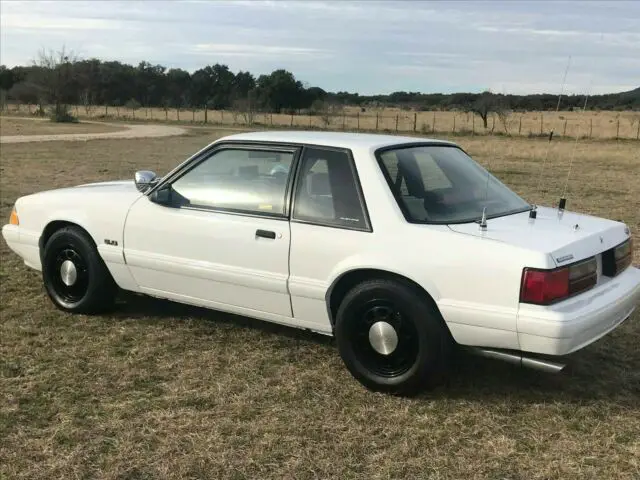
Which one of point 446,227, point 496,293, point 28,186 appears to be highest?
point 446,227

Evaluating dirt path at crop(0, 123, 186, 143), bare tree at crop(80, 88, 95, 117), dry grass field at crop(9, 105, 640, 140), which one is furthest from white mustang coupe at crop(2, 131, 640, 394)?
bare tree at crop(80, 88, 95, 117)

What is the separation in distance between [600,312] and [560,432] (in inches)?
25.8

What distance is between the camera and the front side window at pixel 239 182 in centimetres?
427

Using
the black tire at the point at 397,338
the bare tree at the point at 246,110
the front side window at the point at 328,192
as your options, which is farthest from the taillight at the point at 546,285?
the bare tree at the point at 246,110

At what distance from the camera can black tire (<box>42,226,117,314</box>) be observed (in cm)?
497

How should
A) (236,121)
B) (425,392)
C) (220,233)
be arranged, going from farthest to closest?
1. (236,121)
2. (220,233)
3. (425,392)

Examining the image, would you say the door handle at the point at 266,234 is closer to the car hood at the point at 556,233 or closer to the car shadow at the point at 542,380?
the car shadow at the point at 542,380

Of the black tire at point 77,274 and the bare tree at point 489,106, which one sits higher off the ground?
the bare tree at point 489,106

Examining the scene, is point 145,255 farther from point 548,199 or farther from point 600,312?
point 548,199

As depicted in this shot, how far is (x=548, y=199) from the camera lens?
1226cm

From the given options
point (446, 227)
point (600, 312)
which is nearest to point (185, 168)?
point (446, 227)

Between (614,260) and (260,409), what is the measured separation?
7.20ft

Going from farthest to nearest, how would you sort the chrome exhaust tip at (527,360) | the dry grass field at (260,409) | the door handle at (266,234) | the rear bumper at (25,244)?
the rear bumper at (25,244) < the door handle at (266,234) < the chrome exhaust tip at (527,360) < the dry grass field at (260,409)

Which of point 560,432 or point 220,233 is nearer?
point 560,432
